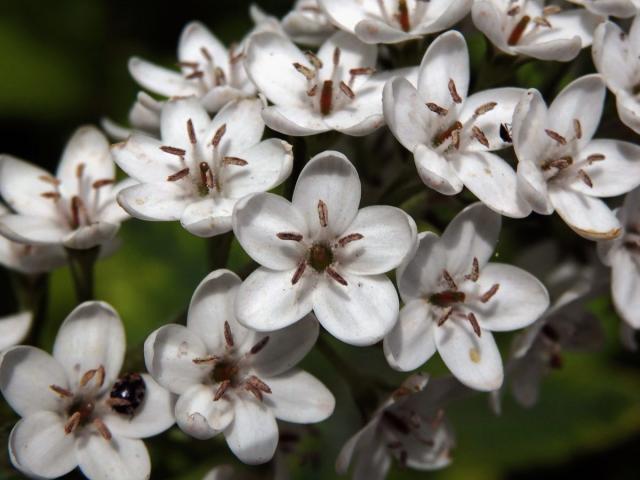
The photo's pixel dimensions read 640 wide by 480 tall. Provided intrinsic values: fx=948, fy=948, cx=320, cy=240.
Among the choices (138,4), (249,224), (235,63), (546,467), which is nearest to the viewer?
(249,224)

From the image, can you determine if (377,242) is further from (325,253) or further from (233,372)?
(233,372)

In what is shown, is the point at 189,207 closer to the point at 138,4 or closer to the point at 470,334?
the point at 470,334

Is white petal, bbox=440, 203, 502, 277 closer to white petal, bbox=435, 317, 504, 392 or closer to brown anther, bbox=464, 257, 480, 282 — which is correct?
brown anther, bbox=464, 257, 480, 282

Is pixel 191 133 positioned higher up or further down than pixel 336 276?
higher up

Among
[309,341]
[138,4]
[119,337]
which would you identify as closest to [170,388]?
[119,337]

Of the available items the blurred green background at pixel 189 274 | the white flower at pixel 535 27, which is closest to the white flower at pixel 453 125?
the white flower at pixel 535 27

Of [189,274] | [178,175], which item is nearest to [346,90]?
[178,175]
